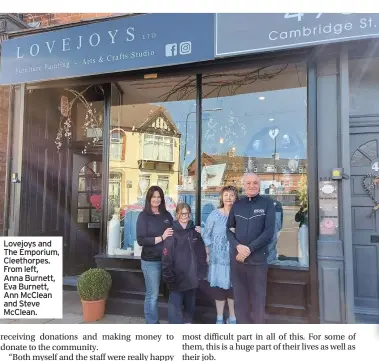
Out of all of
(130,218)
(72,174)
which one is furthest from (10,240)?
(72,174)

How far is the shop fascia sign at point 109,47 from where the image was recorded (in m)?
3.67

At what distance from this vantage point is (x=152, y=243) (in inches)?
139

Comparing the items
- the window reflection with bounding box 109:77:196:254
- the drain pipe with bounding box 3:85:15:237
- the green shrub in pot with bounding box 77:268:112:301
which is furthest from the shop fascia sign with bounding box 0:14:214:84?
the green shrub in pot with bounding box 77:268:112:301

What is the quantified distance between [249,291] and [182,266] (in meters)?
0.74

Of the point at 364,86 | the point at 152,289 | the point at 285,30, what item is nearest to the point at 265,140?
the point at 364,86

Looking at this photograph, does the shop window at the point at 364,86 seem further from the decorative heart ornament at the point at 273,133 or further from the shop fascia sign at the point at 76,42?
the shop fascia sign at the point at 76,42

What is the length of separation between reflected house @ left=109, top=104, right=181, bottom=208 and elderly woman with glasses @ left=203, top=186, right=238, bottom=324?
50.4 inches

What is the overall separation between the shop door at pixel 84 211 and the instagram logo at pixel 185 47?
2.81 meters

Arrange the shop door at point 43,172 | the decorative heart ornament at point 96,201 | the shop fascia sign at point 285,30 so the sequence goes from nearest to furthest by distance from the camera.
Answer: the shop fascia sign at point 285,30
the shop door at point 43,172
the decorative heart ornament at point 96,201

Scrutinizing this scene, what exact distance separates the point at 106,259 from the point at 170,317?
1.49 meters

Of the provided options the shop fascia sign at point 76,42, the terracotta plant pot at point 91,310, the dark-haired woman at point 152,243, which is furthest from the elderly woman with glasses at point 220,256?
the shop fascia sign at point 76,42

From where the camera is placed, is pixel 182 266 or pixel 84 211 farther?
pixel 84 211

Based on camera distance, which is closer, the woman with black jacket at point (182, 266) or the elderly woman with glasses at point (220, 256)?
the woman with black jacket at point (182, 266)

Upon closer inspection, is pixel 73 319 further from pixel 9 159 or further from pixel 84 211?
pixel 9 159
